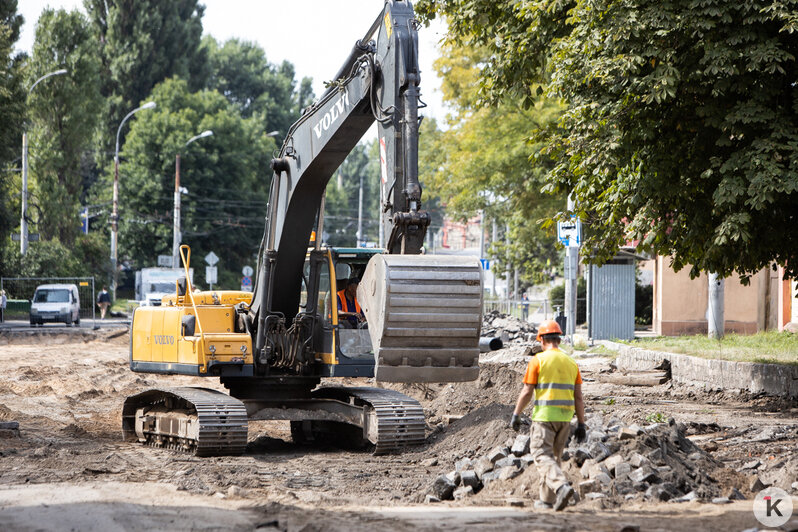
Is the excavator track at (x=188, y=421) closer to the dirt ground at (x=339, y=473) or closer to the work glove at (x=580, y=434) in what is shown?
the dirt ground at (x=339, y=473)

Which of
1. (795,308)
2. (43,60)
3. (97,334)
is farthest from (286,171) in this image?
(43,60)

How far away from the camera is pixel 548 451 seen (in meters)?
8.08

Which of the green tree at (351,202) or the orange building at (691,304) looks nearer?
the orange building at (691,304)

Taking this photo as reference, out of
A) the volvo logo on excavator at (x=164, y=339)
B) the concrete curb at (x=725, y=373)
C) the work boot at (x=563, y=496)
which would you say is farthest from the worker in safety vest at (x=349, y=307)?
the concrete curb at (x=725, y=373)

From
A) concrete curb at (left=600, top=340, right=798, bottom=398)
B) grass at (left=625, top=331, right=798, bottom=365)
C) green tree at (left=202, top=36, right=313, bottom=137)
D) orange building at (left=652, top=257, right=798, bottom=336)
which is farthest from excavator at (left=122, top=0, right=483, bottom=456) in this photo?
green tree at (left=202, top=36, right=313, bottom=137)

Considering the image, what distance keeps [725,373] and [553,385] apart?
10.7 metres

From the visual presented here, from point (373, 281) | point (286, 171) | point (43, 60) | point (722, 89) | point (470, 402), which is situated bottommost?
point (470, 402)

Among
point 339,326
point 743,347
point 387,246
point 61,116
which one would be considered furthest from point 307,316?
point 61,116

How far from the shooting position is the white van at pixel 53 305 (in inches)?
1496

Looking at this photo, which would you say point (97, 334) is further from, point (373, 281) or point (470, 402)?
point (373, 281)

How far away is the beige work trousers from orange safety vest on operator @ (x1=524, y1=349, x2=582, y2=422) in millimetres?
79

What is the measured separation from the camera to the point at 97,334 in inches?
1368

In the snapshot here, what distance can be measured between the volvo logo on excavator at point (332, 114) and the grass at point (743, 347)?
9982 millimetres

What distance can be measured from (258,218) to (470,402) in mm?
52396
